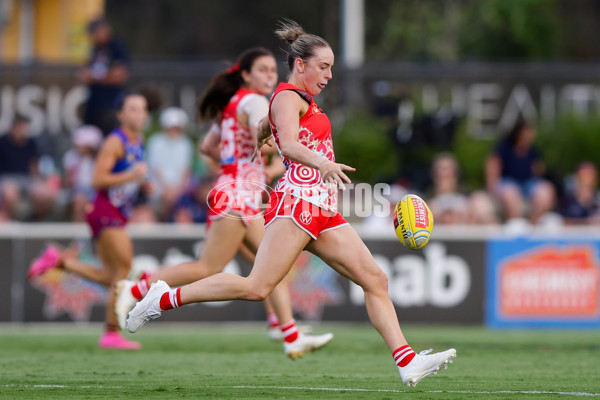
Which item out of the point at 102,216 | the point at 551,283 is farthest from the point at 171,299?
the point at 551,283

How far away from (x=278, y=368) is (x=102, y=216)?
8.51ft

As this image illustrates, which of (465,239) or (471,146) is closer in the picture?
(465,239)

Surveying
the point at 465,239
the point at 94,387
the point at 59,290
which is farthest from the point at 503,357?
the point at 59,290

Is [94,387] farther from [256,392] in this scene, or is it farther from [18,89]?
[18,89]

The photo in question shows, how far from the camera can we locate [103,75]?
15977 mm

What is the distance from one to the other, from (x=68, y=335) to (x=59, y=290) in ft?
5.24

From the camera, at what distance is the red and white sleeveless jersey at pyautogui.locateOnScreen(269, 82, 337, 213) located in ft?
23.2

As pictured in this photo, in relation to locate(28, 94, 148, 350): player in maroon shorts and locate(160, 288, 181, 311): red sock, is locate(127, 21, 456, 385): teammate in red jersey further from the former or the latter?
locate(28, 94, 148, 350): player in maroon shorts

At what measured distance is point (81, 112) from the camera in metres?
16.6

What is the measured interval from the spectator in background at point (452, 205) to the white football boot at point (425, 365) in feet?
27.4

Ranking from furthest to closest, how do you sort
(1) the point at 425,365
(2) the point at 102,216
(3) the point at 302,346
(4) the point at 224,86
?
(2) the point at 102,216 → (4) the point at 224,86 → (3) the point at 302,346 → (1) the point at 425,365

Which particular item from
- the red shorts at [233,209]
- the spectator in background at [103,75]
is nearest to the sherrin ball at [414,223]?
the red shorts at [233,209]

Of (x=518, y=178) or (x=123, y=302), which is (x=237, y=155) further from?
(x=518, y=178)

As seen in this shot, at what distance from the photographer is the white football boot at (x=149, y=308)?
739 centimetres
